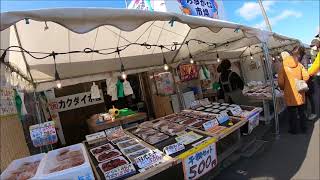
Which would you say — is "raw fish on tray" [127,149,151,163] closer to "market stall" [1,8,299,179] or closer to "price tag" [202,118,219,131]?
"market stall" [1,8,299,179]

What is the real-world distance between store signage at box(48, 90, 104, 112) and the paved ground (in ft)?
23.1

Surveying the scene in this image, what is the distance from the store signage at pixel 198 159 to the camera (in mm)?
3465

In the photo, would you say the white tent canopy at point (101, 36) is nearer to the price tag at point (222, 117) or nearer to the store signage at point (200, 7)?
the price tag at point (222, 117)

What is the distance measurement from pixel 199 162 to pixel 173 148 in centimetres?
49

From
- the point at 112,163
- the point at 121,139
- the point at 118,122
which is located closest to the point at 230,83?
the point at 118,122

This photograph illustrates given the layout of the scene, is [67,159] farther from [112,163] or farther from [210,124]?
[210,124]

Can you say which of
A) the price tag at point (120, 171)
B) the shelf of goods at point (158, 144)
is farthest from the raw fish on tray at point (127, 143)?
the price tag at point (120, 171)

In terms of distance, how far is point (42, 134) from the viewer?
13.6 feet

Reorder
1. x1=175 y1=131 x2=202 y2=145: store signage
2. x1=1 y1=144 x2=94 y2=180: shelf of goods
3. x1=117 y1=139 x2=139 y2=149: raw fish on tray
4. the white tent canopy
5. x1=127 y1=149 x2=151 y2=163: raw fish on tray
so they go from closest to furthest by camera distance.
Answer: x1=1 y1=144 x2=94 y2=180: shelf of goods < the white tent canopy < x1=127 y1=149 x2=151 y2=163: raw fish on tray < x1=175 y1=131 x2=202 y2=145: store signage < x1=117 y1=139 x2=139 y2=149: raw fish on tray

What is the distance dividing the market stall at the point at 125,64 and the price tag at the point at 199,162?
0.05ft

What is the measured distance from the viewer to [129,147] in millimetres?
3938

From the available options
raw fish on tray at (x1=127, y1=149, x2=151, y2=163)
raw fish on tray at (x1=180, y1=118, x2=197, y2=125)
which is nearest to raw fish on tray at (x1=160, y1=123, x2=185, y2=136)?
raw fish on tray at (x1=180, y1=118, x2=197, y2=125)

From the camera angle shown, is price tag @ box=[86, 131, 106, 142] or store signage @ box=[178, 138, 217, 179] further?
price tag @ box=[86, 131, 106, 142]

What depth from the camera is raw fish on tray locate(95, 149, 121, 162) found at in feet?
11.7
